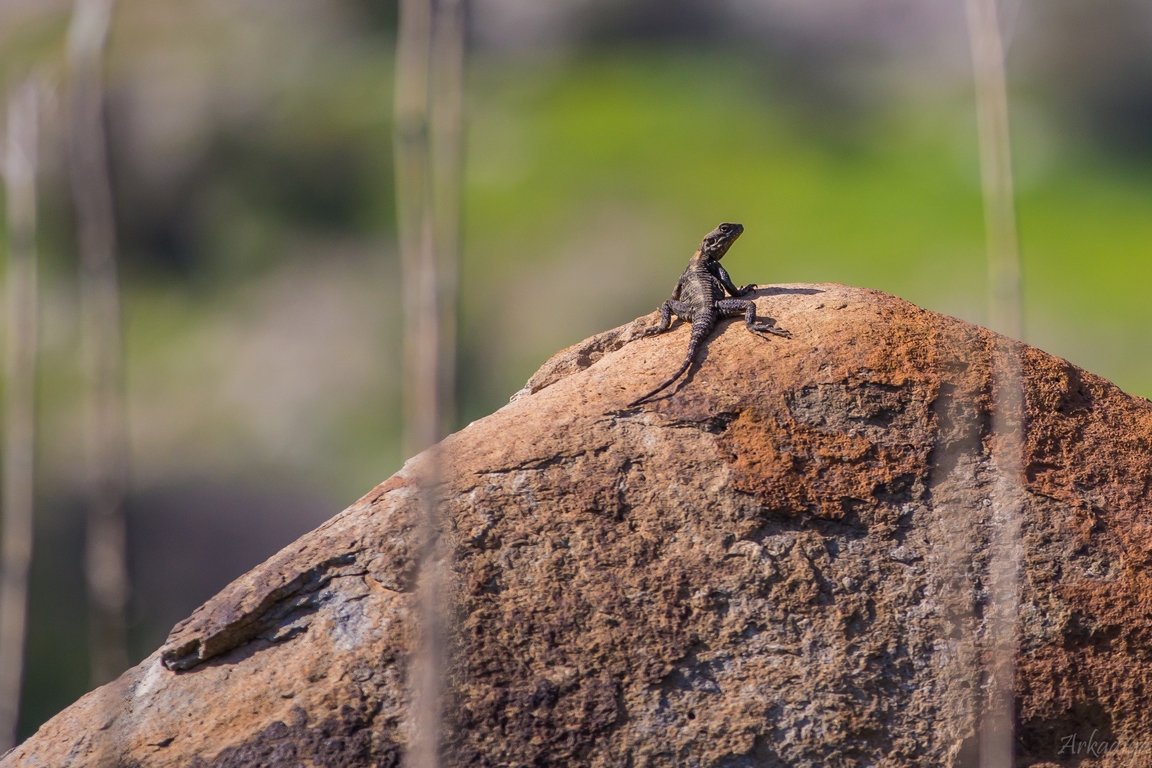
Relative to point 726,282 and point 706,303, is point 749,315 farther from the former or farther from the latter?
point 726,282

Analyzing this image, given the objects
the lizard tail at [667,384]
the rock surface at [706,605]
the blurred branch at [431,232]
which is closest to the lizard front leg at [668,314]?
the lizard tail at [667,384]

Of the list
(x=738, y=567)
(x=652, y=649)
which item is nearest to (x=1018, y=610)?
(x=738, y=567)

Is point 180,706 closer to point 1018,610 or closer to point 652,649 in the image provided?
point 652,649

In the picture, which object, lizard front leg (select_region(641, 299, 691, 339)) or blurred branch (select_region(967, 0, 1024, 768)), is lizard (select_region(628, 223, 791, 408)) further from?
blurred branch (select_region(967, 0, 1024, 768))

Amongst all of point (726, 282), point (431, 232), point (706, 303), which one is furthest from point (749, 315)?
point (431, 232)

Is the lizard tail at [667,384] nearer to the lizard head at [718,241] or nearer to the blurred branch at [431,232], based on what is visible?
the blurred branch at [431,232]

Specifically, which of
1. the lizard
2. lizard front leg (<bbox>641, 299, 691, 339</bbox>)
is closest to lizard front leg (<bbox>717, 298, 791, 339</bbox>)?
the lizard
